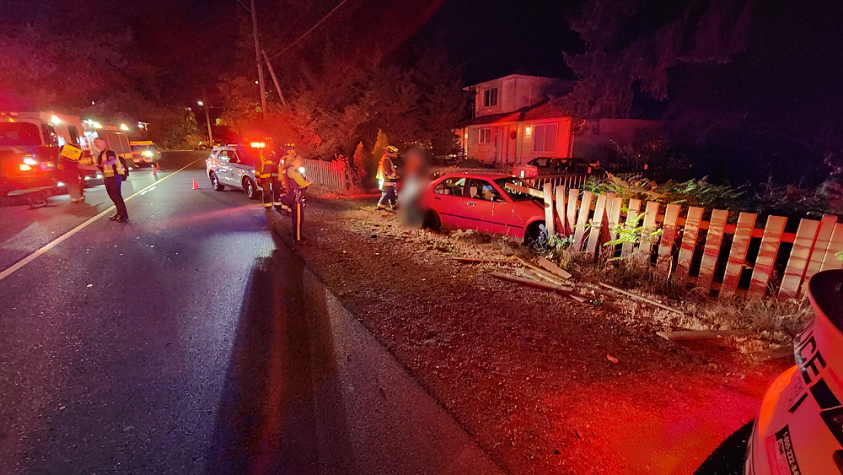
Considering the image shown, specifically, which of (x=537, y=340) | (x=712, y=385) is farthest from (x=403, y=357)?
(x=712, y=385)

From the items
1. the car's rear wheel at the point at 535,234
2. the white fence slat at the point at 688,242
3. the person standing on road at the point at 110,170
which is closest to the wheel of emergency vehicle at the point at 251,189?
the person standing on road at the point at 110,170

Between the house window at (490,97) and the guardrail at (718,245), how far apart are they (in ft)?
80.6

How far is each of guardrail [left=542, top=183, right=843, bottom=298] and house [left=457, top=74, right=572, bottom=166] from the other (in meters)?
18.4

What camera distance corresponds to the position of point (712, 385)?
10.7 ft

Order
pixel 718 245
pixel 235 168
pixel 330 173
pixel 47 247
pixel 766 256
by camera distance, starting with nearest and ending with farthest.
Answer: pixel 766 256 < pixel 718 245 < pixel 47 247 < pixel 235 168 < pixel 330 173

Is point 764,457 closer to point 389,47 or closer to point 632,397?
point 632,397

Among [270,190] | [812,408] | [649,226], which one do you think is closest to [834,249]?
[649,226]

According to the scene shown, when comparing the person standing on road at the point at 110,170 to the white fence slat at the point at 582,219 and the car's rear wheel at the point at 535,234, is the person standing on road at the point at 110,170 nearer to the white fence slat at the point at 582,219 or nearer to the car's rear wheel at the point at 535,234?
the car's rear wheel at the point at 535,234

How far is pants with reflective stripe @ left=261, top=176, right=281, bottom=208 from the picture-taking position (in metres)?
10.6

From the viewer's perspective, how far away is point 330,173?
15.8 m

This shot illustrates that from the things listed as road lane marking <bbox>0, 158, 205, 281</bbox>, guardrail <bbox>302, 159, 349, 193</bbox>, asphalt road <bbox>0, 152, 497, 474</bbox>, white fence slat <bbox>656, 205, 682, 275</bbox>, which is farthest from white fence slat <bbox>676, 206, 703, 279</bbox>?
guardrail <bbox>302, 159, 349, 193</bbox>

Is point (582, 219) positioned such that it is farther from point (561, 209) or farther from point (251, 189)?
point (251, 189)

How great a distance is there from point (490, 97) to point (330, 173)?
17.9 m

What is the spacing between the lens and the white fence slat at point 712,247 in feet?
15.9
